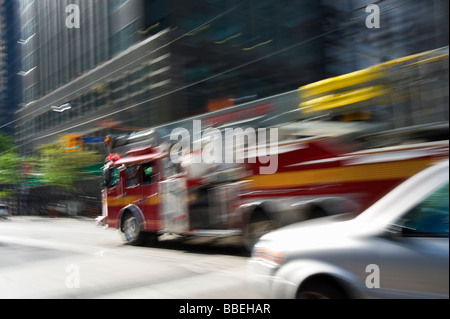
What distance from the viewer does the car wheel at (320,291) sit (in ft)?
10.7

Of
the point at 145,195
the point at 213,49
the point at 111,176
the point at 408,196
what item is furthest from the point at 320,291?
the point at 213,49

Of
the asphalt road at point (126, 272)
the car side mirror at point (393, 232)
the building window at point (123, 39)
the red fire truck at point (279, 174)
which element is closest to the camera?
the car side mirror at point (393, 232)

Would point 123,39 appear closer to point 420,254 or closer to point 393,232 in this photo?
point 393,232

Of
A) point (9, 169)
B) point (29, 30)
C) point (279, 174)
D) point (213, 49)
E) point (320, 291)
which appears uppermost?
point (29, 30)

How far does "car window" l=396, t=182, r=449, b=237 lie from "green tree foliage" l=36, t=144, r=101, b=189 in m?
30.5

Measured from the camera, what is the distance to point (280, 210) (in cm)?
765

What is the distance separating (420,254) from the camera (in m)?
2.83

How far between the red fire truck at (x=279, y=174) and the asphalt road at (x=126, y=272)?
2.19 feet

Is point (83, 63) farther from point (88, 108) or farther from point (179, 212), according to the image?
point (179, 212)

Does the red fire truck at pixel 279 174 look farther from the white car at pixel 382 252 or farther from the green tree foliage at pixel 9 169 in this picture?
the green tree foliage at pixel 9 169

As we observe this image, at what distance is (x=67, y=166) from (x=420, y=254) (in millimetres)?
33250

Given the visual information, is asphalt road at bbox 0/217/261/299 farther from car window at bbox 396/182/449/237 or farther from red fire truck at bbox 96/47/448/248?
car window at bbox 396/182/449/237

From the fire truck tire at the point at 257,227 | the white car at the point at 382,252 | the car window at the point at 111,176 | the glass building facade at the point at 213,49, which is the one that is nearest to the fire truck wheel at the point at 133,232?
the car window at the point at 111,176
